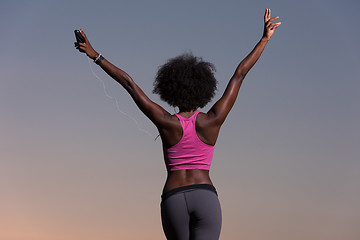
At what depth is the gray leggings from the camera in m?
3.72

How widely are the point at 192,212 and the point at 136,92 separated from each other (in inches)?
39.6

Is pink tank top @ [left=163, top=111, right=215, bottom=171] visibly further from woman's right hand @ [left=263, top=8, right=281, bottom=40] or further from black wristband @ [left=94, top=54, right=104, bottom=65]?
woman's right hand @ [left=263, top=8, right=281, bottom=40]

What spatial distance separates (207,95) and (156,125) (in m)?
0.57

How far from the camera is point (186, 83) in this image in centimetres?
409

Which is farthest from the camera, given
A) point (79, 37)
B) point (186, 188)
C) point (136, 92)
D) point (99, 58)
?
point (79, 37)

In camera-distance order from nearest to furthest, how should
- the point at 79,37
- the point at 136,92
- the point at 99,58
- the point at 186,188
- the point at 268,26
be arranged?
the point at 186,188 → the point at 136,92 → the point at 99,58 → the point at 79,37 → the point at 268,26

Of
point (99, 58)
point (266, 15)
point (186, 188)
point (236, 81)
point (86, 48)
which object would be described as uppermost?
point (266, 15)

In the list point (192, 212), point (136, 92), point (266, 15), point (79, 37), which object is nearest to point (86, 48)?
point (79, 37)

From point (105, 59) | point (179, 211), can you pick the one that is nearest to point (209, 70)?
point (105, 59)

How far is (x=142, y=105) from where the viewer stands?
383 centimetres

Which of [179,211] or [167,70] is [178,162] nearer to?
[179,211]

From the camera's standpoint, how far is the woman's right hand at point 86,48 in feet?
13.5

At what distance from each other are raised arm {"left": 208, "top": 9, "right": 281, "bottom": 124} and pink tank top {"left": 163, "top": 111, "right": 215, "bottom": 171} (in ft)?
0.66

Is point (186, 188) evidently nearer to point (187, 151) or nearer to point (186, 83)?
point (187, 151)
